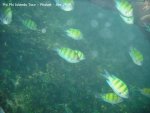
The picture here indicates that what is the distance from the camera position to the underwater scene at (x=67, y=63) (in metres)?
6.02

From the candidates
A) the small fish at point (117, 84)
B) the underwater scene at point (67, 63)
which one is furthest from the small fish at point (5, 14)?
the small fish at point (117, 84)

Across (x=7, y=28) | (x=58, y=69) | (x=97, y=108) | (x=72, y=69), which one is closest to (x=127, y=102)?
(x=97, y=108)

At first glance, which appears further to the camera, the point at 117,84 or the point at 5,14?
the point at 5,14

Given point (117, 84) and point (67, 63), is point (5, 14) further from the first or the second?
point (117, 84)

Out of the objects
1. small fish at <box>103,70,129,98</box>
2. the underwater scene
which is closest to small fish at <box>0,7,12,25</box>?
the underwater scene

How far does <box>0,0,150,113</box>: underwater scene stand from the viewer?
6016 mm

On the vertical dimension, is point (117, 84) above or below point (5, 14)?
below

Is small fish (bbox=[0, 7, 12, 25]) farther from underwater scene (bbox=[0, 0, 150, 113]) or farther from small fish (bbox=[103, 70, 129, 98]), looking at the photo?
small fish (bbox=[103, 70, 129, 98])

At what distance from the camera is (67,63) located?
8.00 meters

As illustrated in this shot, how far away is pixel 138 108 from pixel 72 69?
3063mm

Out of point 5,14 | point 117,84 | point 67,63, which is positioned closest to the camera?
point 117,84

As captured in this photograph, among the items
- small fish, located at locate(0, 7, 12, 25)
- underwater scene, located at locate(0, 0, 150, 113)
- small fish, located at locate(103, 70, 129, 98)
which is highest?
small fish, located at locate(0, 7, 12, 25)

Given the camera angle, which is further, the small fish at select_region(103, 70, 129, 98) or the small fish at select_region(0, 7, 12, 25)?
the small fish at select_region(0, 7, 12, 25)

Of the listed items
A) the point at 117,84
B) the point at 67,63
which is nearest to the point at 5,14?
the point at 67,63
